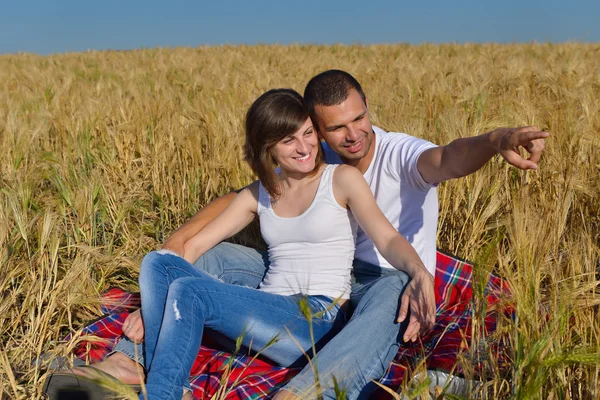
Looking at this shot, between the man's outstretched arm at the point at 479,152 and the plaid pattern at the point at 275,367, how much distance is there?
34cm

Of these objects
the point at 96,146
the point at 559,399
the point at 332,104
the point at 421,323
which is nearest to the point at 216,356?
the point at 421,323

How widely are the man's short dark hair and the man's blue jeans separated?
0.56 m

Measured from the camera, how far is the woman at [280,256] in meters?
1.84

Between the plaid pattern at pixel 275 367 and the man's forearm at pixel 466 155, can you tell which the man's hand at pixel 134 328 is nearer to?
the plaid pattern at pixel 275 367

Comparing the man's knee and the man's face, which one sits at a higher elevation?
the man's face

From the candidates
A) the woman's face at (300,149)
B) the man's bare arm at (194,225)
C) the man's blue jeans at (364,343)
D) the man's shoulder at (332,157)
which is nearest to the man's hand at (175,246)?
the man's bare arm at (194,225)

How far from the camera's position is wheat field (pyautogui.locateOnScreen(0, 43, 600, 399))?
1332 mm

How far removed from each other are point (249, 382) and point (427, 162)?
85 cm

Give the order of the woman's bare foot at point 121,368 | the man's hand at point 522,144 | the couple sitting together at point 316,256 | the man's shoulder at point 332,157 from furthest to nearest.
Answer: the man's shoulder at point 332,157 < the woman's bare foot at point 121,368 < the couple sitting together at point 316,256 < the man's hand at point 522,144

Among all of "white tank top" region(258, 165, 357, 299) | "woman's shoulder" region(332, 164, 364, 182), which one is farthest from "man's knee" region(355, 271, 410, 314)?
"woman's shoulder" region(332, 164, 364, 182)

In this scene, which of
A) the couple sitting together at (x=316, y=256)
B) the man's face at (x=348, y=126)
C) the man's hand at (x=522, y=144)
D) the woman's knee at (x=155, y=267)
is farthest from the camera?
the man's face at (x=348, y=126)

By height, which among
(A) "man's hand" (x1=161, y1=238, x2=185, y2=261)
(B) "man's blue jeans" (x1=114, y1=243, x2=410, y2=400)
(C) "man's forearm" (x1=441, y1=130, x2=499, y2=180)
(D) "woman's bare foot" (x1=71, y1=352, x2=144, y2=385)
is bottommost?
(D) "woman's bare foot" (x1=71, y1=352, x2=144, y2=385)

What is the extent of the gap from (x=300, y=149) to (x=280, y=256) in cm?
36

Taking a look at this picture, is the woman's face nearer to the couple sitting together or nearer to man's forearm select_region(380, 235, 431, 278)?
the couple sitting together
